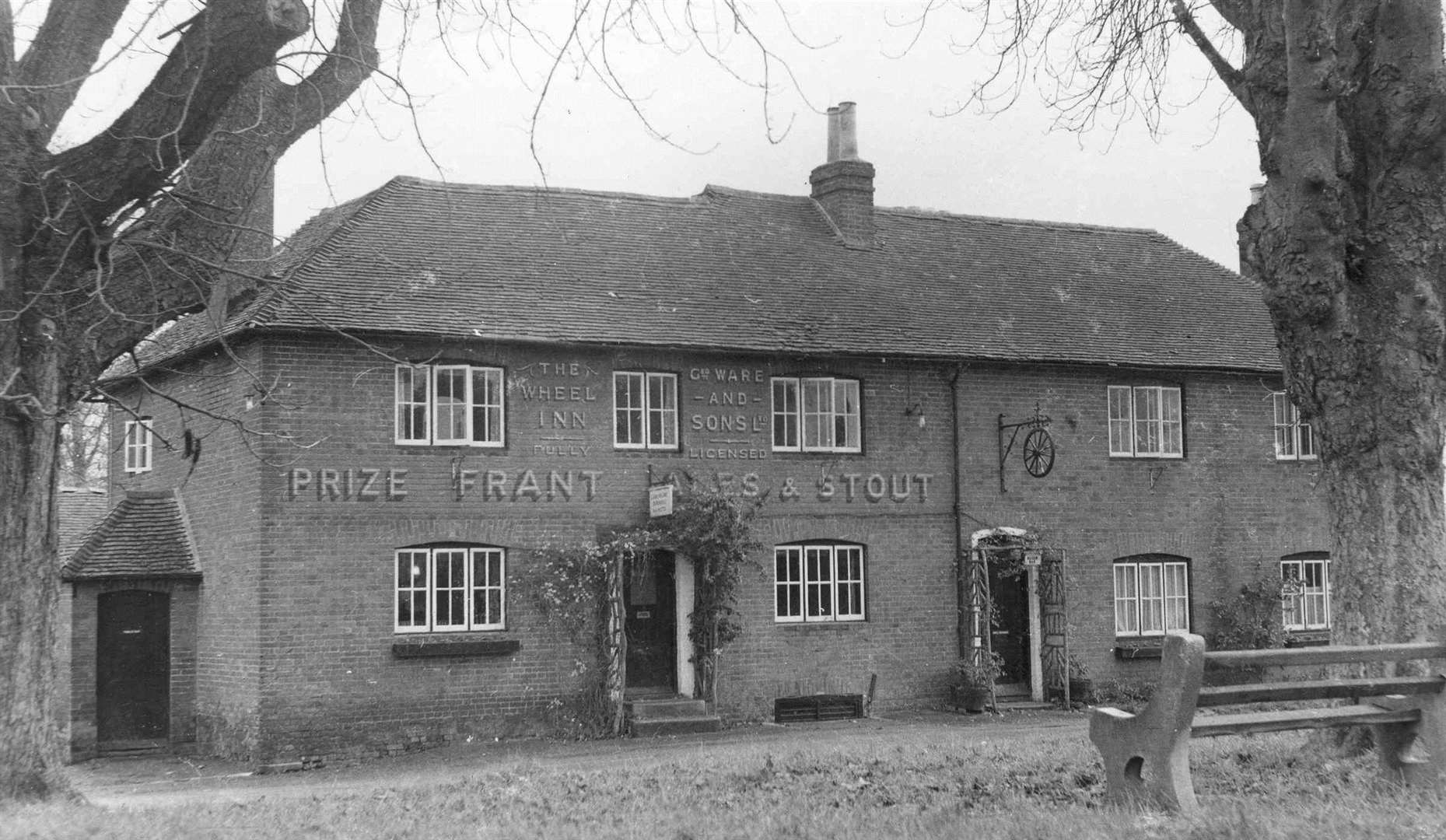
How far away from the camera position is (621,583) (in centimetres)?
1962

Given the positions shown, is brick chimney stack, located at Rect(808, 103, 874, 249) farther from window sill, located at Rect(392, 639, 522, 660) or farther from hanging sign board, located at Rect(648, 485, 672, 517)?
window sill, located at Rect(392, 639, 522, 660)

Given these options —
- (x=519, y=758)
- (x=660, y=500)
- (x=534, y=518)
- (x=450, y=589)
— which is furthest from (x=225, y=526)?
(x=660, y=500)

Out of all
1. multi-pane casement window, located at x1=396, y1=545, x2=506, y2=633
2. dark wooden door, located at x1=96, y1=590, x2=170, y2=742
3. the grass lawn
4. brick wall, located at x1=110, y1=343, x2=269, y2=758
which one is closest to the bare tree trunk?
the grass lawn

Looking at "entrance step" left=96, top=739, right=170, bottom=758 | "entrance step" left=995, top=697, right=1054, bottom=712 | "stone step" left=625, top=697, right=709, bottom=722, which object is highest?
"stone step" left=625, top=697, right=709, bottom=722

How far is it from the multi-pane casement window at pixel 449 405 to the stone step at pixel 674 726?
4130 millimetres

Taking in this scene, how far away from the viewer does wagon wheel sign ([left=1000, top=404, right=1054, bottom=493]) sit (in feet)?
70.8

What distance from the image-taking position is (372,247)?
66.0 ft

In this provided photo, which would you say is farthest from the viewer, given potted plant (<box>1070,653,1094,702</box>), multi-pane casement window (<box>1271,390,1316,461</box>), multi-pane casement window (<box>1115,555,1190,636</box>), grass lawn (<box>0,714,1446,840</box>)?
multi-pane casement window (<box>1271,390,1316,461</box>)

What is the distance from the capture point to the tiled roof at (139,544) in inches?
763

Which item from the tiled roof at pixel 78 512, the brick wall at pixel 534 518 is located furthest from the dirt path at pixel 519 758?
the tiled roof at pixel 78 512

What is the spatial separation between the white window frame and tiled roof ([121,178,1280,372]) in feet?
4.27

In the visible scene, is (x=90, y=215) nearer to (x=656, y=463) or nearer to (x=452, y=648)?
(x=452, y=648)

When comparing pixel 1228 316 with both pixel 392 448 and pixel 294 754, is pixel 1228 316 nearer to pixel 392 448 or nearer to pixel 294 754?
pixel 392 448

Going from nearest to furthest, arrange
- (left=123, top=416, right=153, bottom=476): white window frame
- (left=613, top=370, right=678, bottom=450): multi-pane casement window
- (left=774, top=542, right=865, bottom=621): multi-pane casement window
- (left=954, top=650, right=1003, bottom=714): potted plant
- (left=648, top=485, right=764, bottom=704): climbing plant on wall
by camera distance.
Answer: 1. (left=648, top=485, right=764, bottom=704): climbing plant on wall
2. (left=613, top=370, right=678, bottom=450): multi-pane casement window
3. (left=774, top=542, right=865, bottom=621): multi-pane casement window
4. (left=954, top=650, right=1003, bottom=714): potted plant
5. (left=123, top=416, right=153, bottom=476): white window frame
